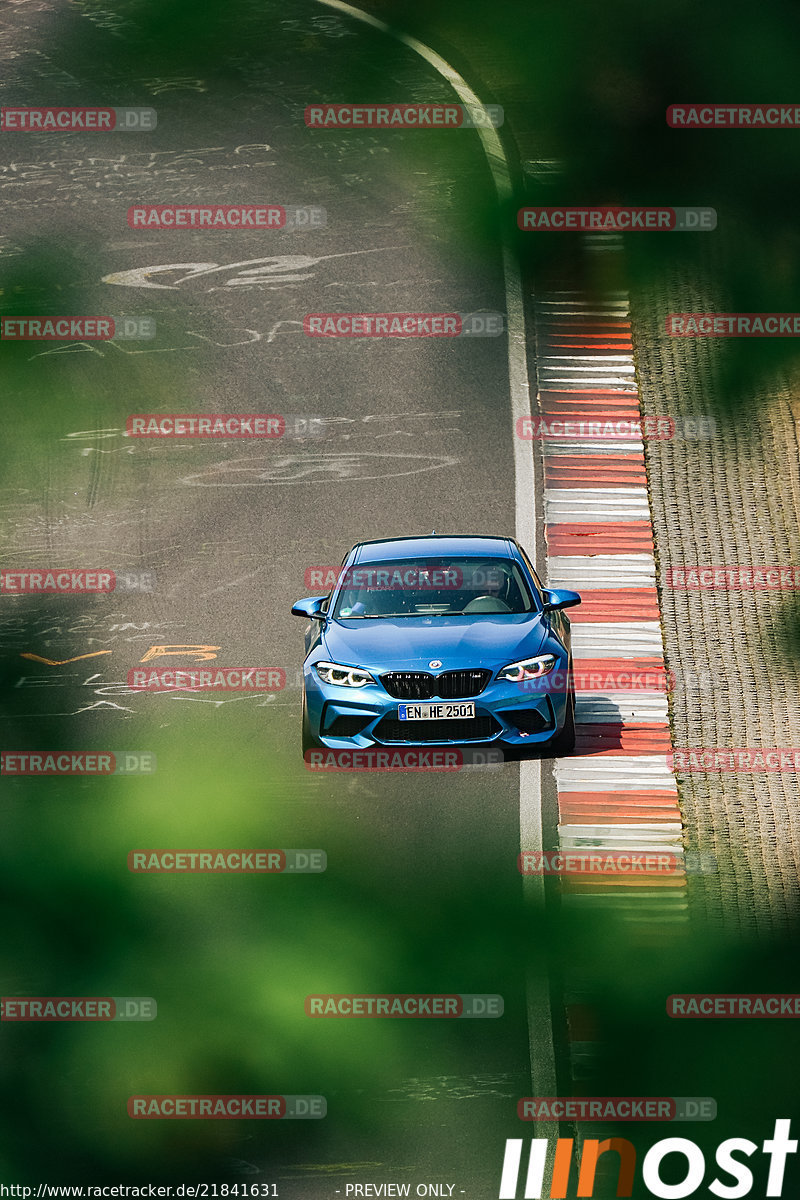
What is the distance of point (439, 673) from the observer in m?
12.0

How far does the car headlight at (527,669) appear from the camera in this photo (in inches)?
476

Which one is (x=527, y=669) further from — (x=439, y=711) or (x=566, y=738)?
(x=439, y=711)

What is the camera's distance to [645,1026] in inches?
424

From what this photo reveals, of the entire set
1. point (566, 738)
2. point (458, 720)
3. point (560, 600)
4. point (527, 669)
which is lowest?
point (566, 738)

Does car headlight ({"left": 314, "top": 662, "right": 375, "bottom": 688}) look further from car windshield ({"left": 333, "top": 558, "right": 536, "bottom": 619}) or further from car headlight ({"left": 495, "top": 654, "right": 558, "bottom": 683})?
car headlight ({"left": 495, "top": 654, "right": 558, "bottom": 683})

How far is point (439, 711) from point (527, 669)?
82 centimetres

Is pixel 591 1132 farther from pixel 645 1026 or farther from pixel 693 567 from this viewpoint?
pixel 693 567

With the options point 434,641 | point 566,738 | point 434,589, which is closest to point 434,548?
point 434,589

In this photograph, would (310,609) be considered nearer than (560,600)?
No

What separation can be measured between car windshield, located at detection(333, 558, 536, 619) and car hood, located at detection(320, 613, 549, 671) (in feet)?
0.78

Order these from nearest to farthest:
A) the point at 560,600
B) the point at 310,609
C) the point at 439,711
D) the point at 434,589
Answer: the point at 439,711 → the point at 560,600 → the point at 310,609 → the point at 434,589

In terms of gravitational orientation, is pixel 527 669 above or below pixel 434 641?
below

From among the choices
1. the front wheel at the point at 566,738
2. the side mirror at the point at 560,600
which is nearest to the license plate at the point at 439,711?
the front wheel at the point at 566,738

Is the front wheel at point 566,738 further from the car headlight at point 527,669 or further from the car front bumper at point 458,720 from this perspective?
the car headlight at point 527,669
